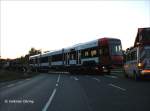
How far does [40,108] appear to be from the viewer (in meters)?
10.9

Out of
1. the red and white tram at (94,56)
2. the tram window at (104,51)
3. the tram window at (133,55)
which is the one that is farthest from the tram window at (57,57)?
the tram window at (133,55)

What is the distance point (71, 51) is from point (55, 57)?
29.0ft

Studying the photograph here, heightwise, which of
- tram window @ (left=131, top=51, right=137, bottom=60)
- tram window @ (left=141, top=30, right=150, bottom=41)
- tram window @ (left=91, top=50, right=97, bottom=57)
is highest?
tram window @ (left=141, top=30, right=150, bottom=41)

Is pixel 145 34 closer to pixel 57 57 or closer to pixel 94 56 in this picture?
pixel 94 56

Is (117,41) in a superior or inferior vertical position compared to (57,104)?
superior

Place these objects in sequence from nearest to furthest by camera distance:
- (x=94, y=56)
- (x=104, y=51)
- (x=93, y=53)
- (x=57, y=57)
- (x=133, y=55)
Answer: (x=133, y=55), (x=104, y=51), (x=94, y=56), (x=93, y=53), (x=57, y=57)

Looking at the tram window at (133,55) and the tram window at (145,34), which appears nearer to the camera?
the tram window at (145,34)

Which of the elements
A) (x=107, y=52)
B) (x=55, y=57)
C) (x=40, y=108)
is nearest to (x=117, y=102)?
(x=40, y=108)

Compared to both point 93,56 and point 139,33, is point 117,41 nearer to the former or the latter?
point 93,56

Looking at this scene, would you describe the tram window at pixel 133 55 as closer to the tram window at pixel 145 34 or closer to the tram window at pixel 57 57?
the tram window at pixel 145 34

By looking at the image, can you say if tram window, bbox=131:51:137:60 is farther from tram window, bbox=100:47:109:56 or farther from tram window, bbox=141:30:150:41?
tram window, bbox=100:47:109:56

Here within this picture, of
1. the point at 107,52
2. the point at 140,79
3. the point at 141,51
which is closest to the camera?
the point at 141,51

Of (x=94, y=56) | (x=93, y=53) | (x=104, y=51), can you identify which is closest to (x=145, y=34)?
(x=104, y=51)

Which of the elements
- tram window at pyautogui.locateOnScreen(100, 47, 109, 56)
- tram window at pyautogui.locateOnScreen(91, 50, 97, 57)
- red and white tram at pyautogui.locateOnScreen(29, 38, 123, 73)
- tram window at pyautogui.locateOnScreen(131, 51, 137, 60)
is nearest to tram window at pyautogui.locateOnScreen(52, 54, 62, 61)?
red and white tram at pyautogui.locateOnScreen(29, 38, 123, 73)
